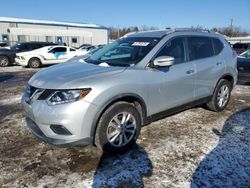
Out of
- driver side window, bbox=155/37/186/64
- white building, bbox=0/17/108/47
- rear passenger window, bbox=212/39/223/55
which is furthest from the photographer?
white building, bbox=0/17/108/47

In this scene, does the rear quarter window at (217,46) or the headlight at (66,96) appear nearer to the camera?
the headlight at (66,96)

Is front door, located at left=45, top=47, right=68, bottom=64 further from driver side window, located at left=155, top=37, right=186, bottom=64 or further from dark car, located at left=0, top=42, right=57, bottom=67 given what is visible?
driver side window, located at left=155, top=37, right=186, bottom=64

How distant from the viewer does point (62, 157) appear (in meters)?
3.76

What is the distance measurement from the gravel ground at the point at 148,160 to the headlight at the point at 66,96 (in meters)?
0.92

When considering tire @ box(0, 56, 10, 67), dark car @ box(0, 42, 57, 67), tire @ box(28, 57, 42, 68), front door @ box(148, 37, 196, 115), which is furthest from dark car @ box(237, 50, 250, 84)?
tire @ box(0, 56, 10, 67)

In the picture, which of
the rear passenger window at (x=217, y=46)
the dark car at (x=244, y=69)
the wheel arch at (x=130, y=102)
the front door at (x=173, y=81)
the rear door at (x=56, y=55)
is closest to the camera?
the wheel arch at (x=130, y=102)

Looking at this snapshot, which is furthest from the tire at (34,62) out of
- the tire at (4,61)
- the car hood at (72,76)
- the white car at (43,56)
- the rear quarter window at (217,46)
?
the rear quarter window at (217,46)

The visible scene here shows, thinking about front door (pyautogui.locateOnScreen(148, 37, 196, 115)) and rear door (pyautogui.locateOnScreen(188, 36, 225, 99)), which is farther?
rear door (pyautogui.locateOnScreen(188, 36, 225, 99))

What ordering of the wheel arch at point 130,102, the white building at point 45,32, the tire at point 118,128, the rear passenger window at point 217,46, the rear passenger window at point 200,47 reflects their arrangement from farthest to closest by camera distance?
the white building at point 45,32 → the rear passenger window at point 217,46 → the rear passenger window at point 200,47 → the tire at point 118,128 → the wheel arch at point 130,102

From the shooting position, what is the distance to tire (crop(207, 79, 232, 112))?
18.3 feet

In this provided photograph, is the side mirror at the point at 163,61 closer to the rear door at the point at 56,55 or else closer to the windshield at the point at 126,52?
the windshield at the point at 126,52

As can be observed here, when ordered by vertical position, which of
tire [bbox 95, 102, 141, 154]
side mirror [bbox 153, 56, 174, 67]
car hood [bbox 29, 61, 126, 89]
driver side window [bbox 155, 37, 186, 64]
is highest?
driver side window [bbox 155, 37, 186, 64]

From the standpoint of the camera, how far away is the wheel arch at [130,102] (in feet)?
11.3

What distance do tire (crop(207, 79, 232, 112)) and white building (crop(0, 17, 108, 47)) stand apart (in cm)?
3438
